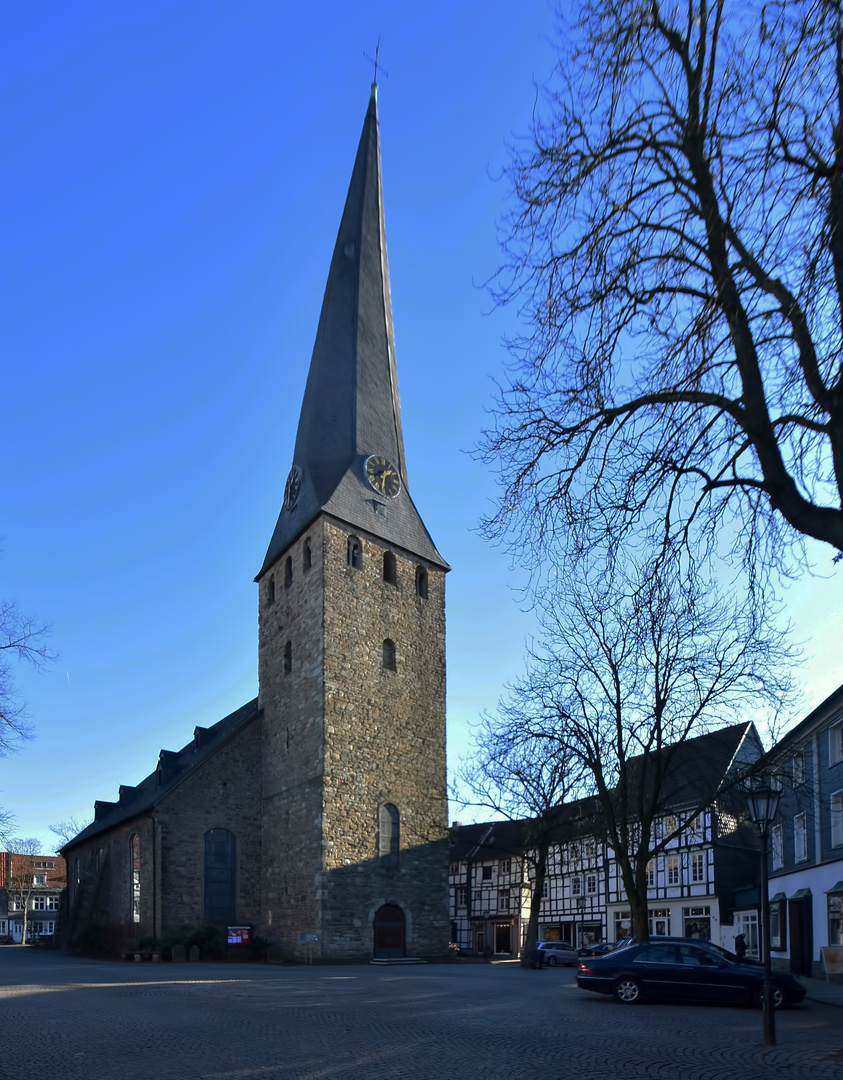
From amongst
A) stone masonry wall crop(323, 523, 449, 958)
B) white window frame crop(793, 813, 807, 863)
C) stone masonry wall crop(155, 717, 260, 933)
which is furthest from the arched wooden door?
white window frame crop(793, 813, 807, 863)

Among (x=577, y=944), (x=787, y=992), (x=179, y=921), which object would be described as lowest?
(x=577, y=944)

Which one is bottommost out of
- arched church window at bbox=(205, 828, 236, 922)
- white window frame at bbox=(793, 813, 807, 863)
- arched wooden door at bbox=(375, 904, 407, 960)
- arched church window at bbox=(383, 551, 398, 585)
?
arched wooden door at bbox=(375, 904, 407, 960)

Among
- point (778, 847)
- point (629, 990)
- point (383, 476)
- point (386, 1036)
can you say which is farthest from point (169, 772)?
point (386, 1036)

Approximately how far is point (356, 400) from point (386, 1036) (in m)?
30.9

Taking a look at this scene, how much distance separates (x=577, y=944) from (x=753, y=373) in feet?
164

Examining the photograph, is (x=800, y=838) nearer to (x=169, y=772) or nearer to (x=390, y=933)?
(x=390, y=933)

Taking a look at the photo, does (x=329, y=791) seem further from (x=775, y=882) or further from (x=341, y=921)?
(x=775, y=882)

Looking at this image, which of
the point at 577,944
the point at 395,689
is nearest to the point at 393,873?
the point at 395,689

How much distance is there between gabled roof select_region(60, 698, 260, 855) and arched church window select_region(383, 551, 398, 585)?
727 centimetres

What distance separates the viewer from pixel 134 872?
39031mm

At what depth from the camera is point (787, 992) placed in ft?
53.4

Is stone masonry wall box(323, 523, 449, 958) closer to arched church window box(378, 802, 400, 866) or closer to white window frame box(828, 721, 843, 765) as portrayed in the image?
arched church window box(378, 802, 400, 866)

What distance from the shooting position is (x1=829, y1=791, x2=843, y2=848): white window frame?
26125 mm

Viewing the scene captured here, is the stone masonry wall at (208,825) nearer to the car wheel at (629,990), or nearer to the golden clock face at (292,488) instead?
the golden clock face at (292,488)
